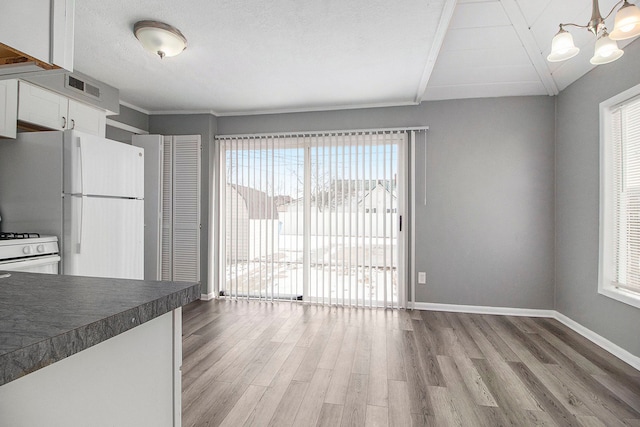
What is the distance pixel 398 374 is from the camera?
89.0 inches

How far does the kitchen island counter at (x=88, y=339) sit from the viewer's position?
1.74 feet

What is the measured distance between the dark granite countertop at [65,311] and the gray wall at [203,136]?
319cm

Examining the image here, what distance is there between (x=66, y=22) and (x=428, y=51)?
2483 mm

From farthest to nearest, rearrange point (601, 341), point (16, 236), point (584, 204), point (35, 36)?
point (584, 204) → point (601, 341) → point (16, 236) → point (35, 36)

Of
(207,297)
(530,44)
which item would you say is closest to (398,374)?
(207,297)

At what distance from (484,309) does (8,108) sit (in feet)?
15.6

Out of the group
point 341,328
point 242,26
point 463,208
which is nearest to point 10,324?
point 242,26

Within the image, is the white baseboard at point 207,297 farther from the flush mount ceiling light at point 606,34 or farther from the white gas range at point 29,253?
the flush mount ceiling light at point 606,34

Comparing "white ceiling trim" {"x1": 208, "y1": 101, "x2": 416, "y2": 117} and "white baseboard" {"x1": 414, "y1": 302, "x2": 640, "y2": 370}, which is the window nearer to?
"white baseboard" {"x1": 414, "y1": 302, "x2": 640, "y2": 370}

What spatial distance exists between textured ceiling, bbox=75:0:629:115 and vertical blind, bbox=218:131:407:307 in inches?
22.0

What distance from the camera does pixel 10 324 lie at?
582 millimetres

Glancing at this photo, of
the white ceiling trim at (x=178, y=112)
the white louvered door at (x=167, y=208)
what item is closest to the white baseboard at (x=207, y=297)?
the white louvered door at (x=167, y=208)

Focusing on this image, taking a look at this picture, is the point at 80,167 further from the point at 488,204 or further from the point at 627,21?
the point at 488,204

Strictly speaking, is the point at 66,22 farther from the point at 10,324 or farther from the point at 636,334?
the point at 636,334
